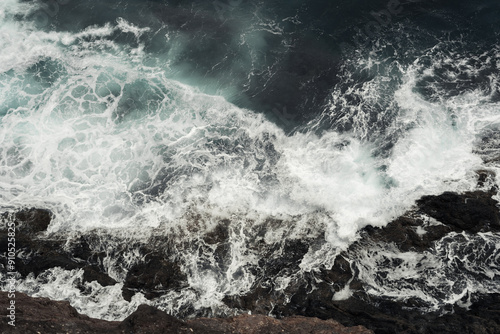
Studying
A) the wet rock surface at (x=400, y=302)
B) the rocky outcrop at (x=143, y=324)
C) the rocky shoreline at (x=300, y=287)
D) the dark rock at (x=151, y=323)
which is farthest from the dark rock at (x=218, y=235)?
the dark rock at (x=151, y=323)

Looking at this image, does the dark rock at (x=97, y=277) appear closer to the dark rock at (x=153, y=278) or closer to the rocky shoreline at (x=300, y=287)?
the rocky shoreline at (x=300, y=287)

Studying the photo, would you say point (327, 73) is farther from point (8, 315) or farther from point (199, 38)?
point (8, 315)

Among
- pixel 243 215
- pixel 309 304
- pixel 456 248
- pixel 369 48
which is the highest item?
pixel 369 48

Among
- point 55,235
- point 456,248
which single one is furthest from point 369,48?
point 55,235

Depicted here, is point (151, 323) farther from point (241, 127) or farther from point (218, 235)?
point (241, 127)

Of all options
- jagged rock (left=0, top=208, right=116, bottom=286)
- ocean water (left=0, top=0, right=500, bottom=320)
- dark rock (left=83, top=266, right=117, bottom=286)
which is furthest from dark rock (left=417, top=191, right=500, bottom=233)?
jagged rock (left=0, top=208, right=116, bottom=286)

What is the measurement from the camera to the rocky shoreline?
67.2 ft

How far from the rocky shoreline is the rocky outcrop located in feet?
0.17

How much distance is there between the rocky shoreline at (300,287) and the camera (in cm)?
2047

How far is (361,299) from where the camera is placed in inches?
930

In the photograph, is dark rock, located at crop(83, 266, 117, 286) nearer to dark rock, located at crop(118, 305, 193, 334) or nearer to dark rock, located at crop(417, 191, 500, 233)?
dark rock, located at crop(118, 305, 193, 334)

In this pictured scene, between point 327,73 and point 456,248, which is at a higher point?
point 327,73

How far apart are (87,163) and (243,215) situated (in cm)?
1416

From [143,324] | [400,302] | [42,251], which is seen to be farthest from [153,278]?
[400,302]
